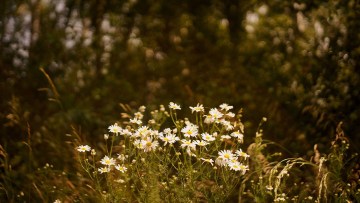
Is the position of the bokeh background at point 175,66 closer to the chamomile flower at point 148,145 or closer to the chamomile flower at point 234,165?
the chamomile flower at point 148,145

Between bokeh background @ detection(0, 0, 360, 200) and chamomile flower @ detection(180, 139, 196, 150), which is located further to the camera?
bokeh background @ detection(0, 0, 360, 200)

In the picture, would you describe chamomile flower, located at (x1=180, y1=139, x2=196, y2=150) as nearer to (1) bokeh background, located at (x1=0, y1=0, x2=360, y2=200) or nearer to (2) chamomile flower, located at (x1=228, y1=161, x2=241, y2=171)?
(2) chamomile flower, located at (x1=228, y1=161, x2=241, y2=171)

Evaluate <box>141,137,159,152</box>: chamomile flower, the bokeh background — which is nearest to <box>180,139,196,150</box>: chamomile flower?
<box>141,137,159,152</box>: chamomile flower

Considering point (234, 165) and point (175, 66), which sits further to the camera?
point (175, 66)

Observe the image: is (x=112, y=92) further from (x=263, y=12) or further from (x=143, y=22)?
(x=263, y=12)

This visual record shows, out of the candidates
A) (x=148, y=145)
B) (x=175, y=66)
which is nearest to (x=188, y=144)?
(x=148, y=145)

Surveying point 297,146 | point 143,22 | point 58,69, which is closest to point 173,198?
point 297,146

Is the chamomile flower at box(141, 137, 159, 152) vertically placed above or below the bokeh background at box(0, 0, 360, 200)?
below

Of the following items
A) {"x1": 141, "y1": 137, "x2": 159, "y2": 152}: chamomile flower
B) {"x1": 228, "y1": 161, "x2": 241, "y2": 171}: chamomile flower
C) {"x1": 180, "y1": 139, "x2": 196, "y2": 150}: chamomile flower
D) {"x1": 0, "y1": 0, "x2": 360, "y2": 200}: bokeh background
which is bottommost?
{"x1": 141, "y1": 137, "x2": 159, "y2": 152}: chamomile flower

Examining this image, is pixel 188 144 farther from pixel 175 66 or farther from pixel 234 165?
pixel 175 66
